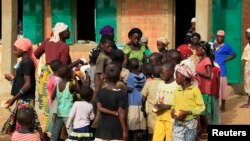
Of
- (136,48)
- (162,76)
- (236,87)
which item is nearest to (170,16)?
(236,87)

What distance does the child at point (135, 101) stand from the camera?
290 inches

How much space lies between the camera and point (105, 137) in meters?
6.19

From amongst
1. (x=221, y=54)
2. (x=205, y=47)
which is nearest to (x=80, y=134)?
(x=205, y=47)

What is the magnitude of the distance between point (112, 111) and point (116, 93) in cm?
21

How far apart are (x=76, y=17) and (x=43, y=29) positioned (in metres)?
0.87

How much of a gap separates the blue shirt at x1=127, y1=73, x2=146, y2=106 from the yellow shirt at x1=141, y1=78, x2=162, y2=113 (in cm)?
27

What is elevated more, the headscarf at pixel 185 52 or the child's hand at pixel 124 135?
the headscarf at pixel 185 52

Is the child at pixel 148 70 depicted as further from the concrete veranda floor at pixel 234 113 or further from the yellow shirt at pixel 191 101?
the concrete veranda floor at pixel 234 113

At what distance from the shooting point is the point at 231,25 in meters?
11.7

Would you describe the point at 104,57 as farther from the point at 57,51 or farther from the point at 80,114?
the point at 80,114

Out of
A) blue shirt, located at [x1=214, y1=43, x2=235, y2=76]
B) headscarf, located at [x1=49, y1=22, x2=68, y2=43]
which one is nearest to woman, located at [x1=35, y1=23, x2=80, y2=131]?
headscarf, located at [x1=49, y1=22, x2=68, y2=43]

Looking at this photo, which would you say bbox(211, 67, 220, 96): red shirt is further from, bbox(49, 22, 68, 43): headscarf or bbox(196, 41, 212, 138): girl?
bbox(49, 22, 68, 43): headscarf

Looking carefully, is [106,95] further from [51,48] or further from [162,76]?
[51,48]

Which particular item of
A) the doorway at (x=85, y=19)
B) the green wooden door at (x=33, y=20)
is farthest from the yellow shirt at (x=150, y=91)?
the green wooden door at (x=33, y=20)
